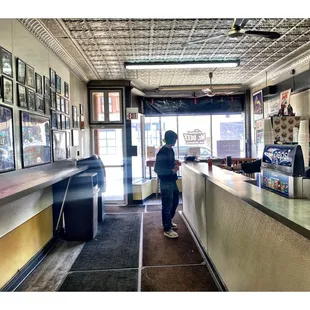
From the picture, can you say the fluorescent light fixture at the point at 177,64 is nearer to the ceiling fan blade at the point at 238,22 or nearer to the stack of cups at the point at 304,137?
the stack of cups at the point at 304,137

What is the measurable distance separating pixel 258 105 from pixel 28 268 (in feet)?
20.5

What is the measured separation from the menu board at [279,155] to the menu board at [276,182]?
0.08m

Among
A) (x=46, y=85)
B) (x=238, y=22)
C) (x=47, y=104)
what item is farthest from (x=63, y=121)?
(x=238, y=22)

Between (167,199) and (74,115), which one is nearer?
(167,199)

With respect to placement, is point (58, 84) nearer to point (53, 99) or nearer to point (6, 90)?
point (53, 99)

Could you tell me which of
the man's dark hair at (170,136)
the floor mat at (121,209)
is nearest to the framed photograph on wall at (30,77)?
the man's dark hair at (170,136)

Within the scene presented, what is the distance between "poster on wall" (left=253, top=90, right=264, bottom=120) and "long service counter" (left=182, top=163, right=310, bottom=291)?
14.4 ft

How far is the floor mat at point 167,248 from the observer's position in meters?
3.49

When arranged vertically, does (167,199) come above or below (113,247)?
above

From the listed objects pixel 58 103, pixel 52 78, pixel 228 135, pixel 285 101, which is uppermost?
pixel 52 78

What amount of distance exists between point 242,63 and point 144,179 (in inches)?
154

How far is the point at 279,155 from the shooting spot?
76.8 inches
